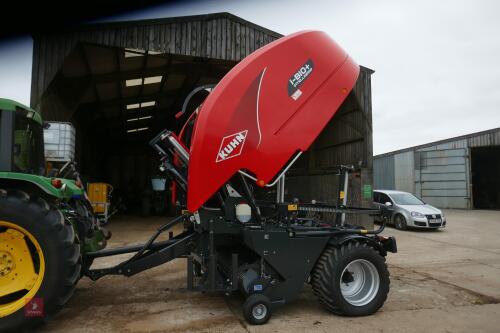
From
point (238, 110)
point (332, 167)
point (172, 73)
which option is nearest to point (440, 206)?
point (332, 167)

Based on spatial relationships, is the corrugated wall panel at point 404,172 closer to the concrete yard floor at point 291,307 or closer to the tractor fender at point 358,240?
the concrete yard floor at point 291,307

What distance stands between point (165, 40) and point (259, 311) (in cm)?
819

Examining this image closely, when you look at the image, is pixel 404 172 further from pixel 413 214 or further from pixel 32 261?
pixel 32 261

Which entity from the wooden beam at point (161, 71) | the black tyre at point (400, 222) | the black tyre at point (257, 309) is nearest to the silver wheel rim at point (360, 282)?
the black tyre at point (257, 309)

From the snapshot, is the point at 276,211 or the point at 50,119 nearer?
the point at 276,211

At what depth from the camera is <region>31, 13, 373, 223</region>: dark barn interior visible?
31.0 feet

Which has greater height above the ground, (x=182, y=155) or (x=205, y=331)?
(x=182, y=155)

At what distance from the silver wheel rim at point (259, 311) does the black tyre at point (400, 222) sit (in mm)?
10149

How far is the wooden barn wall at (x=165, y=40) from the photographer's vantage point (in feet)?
29.8

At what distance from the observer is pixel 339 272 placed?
4.02 m

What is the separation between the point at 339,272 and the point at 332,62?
2.39m

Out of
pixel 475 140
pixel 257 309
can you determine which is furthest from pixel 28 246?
pixel 475 140

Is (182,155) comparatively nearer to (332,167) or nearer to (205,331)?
(205,331)

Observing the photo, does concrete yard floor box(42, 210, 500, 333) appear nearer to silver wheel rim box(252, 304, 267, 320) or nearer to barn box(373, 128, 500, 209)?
silver wheel rim box(252, 304, 267, 320)
